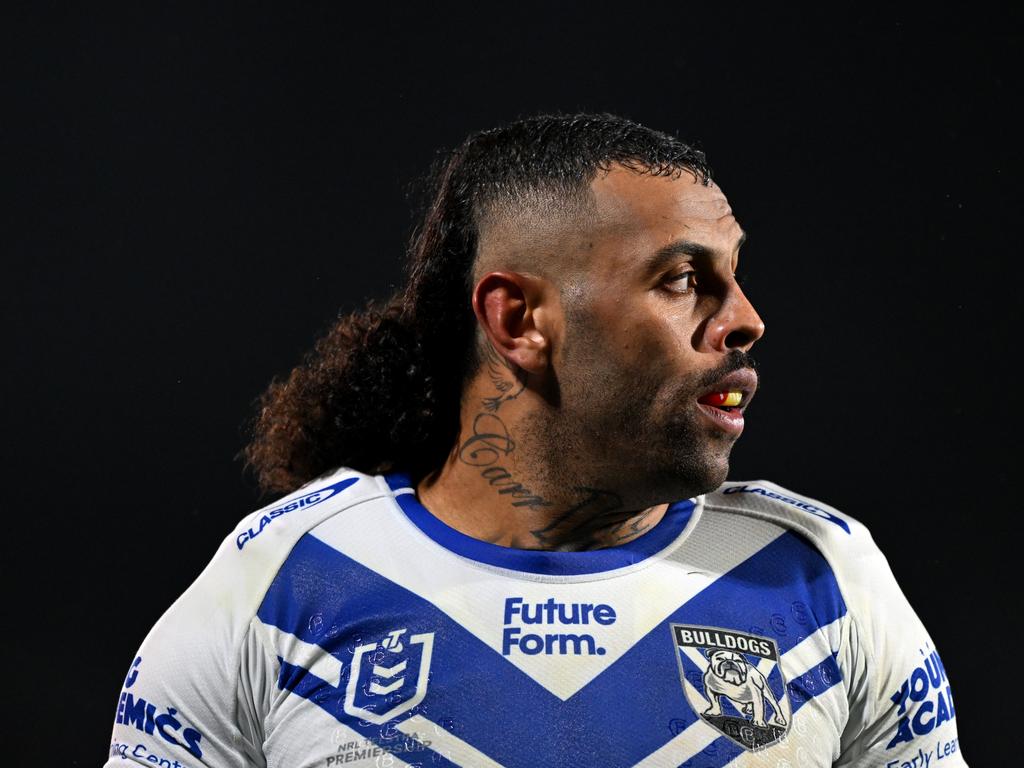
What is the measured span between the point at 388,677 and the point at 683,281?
55 centimetres

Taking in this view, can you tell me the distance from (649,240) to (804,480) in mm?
1054

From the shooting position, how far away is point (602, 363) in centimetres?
159

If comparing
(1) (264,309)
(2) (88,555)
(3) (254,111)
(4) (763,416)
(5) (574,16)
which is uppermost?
(5) (574,16)

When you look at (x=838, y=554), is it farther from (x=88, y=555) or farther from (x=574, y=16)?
(x=88, y=555)

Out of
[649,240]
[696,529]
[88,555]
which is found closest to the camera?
[649,240]

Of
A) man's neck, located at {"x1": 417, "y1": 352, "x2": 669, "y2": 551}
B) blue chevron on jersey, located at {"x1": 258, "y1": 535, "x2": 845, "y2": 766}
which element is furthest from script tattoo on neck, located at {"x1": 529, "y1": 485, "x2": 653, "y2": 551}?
blue chevron on jersey, located at {"x1": 258, "y1": 535, "x2": 845, "y2": 766}

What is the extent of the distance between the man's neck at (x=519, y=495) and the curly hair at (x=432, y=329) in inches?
3.6

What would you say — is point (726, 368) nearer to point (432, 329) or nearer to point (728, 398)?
point (728, 398)

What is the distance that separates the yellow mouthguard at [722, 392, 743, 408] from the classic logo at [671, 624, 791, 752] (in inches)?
10.1

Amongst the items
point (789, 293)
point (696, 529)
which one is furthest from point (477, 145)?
point (789, 293)

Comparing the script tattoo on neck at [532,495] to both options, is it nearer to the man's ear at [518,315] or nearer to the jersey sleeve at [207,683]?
the man's ear at [518,315]

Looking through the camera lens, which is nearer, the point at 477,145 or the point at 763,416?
the point at 477,145

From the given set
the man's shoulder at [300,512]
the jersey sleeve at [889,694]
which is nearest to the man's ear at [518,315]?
the man's shoulder at [300,512]

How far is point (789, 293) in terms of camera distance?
98.4 inches
